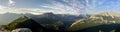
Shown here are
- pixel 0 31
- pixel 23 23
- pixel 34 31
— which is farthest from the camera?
pixel 23 23

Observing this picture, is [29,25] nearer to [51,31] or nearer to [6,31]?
[51,31]

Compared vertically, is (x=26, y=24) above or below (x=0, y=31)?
above

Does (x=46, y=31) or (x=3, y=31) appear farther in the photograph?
(x=46, y=31)

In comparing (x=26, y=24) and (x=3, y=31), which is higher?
(x=26, y=24)

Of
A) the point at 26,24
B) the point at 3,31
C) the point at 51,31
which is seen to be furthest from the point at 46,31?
the point at 3,31

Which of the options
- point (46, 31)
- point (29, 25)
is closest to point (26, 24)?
point (29, 25)

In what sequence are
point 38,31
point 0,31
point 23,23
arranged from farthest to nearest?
point 23,23 → point 38,31 → point 0,31

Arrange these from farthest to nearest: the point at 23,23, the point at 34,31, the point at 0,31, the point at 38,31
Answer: the point at 23,23, the point at 38,31, the point at 34,31, the point at 0,31

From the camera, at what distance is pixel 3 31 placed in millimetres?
142750

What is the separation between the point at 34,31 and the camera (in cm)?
15725

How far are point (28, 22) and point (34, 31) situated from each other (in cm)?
2879

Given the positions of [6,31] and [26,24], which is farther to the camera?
[26,24]

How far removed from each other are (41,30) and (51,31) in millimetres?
10920

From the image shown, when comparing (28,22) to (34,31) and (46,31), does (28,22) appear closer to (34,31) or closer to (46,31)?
(46,31)
